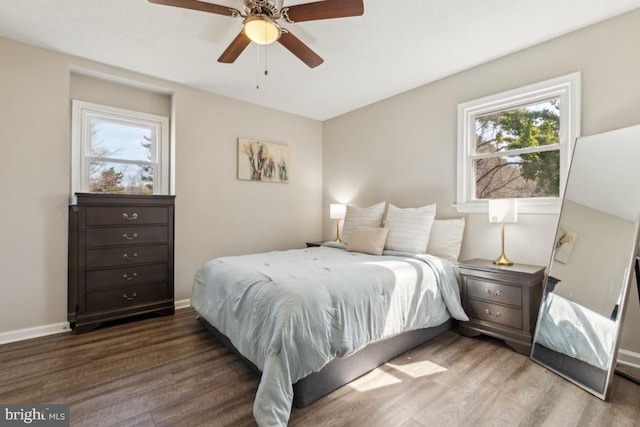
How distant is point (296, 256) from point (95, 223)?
6.32ft

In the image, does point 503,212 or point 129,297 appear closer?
point 503,212

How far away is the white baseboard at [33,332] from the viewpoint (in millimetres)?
2590

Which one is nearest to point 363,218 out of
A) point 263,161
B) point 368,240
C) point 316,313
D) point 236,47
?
point 368,240

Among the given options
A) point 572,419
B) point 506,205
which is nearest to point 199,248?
point 506,205

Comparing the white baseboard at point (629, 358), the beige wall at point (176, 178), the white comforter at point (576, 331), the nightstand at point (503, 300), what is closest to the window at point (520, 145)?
the nightstand at point (503, 300)

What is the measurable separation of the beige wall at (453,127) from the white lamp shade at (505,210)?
27 cm

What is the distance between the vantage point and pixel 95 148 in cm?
323

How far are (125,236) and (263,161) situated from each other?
Answer: 197cm

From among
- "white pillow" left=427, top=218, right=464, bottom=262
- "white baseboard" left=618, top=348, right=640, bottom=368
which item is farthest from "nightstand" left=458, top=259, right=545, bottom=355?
"white baseboard" left=618, top=348, right=640, bottom=368

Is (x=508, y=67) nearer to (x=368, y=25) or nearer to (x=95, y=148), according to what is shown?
(x=368, y=25)

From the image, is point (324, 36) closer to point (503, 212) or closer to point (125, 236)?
point (503, 212)

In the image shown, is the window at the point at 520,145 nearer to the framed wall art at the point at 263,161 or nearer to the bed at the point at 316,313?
the bed at the point at 316,313

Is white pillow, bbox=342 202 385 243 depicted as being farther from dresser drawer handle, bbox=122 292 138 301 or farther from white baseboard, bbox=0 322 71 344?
white baseboard, bbox=0 322 71 344

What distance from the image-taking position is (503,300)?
8.09ft
